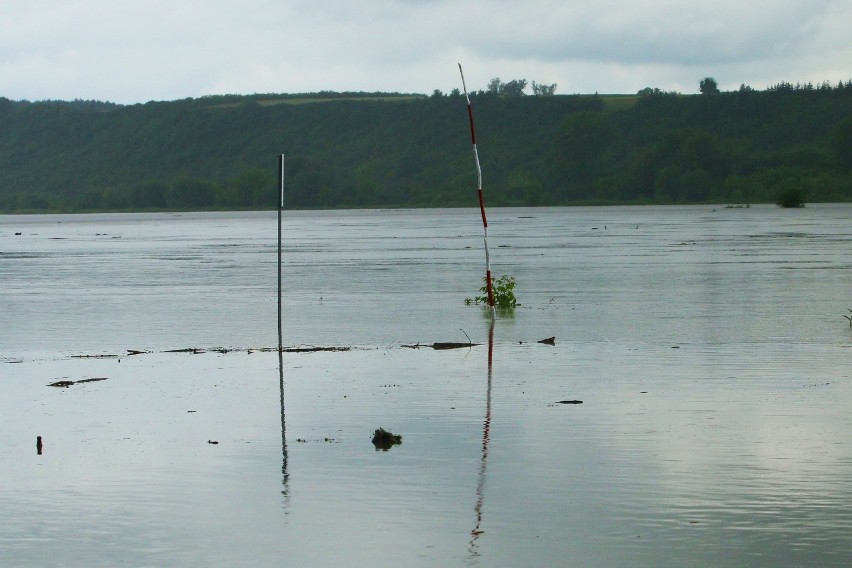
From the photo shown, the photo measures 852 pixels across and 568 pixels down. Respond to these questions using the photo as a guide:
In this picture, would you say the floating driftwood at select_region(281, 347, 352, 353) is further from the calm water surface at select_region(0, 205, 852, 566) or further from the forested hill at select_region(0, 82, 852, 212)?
the forested hill at select_region(0, 82, 852, 212)

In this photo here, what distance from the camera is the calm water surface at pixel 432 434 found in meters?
7.07

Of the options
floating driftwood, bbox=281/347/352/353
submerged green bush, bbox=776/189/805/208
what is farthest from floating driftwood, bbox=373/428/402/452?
submerged green bush, bbox=776/189/805/208

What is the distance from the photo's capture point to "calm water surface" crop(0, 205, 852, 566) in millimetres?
7066

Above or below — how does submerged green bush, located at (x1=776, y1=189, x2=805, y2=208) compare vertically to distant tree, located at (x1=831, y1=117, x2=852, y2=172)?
below

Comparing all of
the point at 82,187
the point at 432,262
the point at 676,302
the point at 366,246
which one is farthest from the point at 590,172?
the point at 676,302

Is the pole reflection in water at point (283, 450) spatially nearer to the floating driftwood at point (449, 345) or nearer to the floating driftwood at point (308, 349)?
the floating driftwood at point (308, 349)

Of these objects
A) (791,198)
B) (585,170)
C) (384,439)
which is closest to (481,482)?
(384,439)

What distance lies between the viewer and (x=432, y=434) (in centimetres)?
994

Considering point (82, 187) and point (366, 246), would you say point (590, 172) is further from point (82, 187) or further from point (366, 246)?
point (366, 246)

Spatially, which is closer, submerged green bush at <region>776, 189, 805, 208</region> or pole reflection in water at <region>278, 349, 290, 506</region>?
pole reflection in water at <region>278, 349, 290, 506</region>

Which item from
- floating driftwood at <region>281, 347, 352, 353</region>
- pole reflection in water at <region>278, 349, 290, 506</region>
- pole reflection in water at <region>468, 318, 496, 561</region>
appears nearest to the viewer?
pole reflection in water at <region>468, 318, 496, 561</region>

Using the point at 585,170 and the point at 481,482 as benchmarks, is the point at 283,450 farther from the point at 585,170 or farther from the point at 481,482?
the point at 585,170

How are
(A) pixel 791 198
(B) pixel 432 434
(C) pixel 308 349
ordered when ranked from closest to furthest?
(B) pixel 432 434, (C) pixel 308 349, (A) pixel 791 198

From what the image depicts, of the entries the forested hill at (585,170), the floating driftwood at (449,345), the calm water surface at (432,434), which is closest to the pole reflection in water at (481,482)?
the calm water surface at (432,434)
